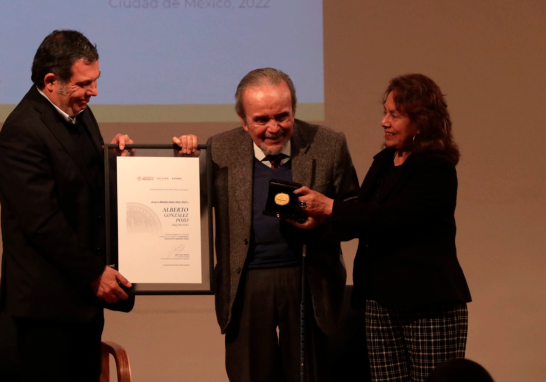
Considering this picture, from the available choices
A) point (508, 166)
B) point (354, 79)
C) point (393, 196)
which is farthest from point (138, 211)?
point (508, 166)

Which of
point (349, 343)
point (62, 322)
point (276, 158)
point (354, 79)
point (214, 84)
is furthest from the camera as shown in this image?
point (354, 79)

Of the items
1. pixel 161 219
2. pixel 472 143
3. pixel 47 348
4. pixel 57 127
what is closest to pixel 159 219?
pixel 161 219

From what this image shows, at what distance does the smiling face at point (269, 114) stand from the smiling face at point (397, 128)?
1.22 feet

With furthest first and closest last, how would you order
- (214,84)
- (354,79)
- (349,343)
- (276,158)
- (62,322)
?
1. (354,79)
2. (214,84)
3. (349,343)
4. (276,158)
5. (62,322)

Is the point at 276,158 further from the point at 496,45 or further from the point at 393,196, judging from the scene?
the point at 496,45

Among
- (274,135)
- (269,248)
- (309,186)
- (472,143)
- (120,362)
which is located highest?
(472,143)

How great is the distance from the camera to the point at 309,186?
2549mm

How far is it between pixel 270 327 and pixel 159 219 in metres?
0.56

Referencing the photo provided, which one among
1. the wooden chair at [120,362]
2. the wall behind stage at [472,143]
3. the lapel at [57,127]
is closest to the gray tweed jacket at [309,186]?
the lapel at [57,127]

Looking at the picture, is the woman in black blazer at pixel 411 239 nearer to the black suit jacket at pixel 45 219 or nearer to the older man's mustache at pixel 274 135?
the older man's mustache at pixel 274 135

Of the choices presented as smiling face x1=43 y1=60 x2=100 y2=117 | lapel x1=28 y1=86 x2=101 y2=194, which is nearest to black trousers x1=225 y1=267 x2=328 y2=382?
lapel x1=28 y1=86 x2=101 y2=194

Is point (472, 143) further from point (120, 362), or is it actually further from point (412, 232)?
point (120, 362)

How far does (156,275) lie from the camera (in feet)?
8.34

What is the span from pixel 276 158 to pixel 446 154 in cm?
63
